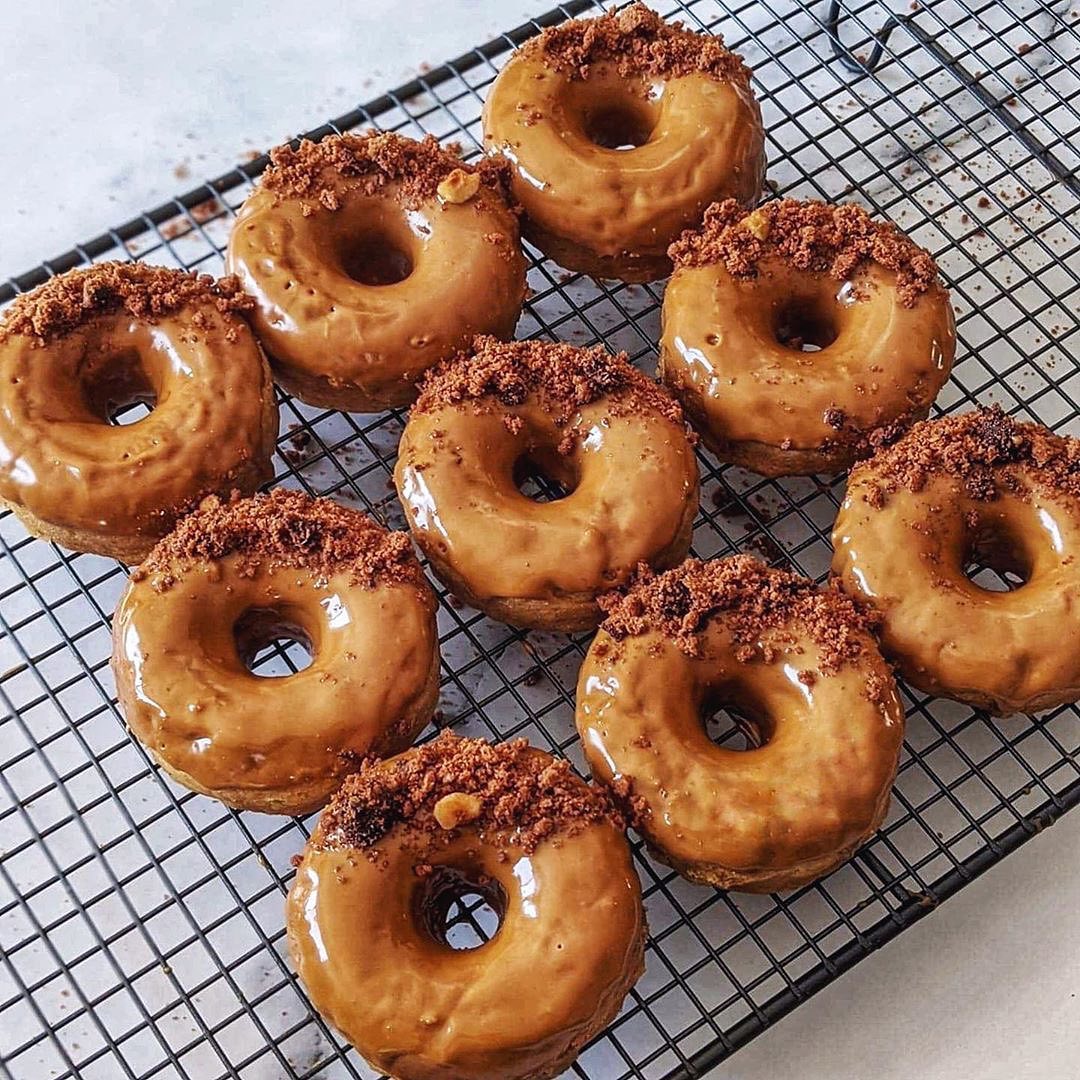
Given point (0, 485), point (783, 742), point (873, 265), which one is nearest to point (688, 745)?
→ point (783, 742)

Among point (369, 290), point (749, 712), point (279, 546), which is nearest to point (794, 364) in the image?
point (749, 712)

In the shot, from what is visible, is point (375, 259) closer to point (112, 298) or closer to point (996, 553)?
point (112, 298)

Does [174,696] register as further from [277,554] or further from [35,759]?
[35,759]

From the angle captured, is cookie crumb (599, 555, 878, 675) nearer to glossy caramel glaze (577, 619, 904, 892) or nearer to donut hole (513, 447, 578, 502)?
glossy caramel glaze (577, 619, 904, 892)

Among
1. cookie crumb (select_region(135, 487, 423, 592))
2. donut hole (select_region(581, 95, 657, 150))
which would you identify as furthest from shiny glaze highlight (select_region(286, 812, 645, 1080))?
donut hole (select_region(581, 95, 657, 150))

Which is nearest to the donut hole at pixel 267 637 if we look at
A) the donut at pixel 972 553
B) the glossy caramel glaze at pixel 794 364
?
the glossy caramel glaze at pixel 794 364

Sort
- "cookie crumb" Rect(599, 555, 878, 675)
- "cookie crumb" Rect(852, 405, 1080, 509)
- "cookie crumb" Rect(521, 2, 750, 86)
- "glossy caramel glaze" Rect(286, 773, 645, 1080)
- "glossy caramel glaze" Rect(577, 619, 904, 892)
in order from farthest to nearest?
"cookie crumb" Rect(521, 2, 750, 86), "cookie crumb" Rect(852, 405, 1080, 509), "cookie crumb" Rect(599, 555, 878, 675), "glossy caramel glaze" Rect(577, 619, 904, 892), "glossy caramel glaze" Rect(286, 773, 645, 1080)
